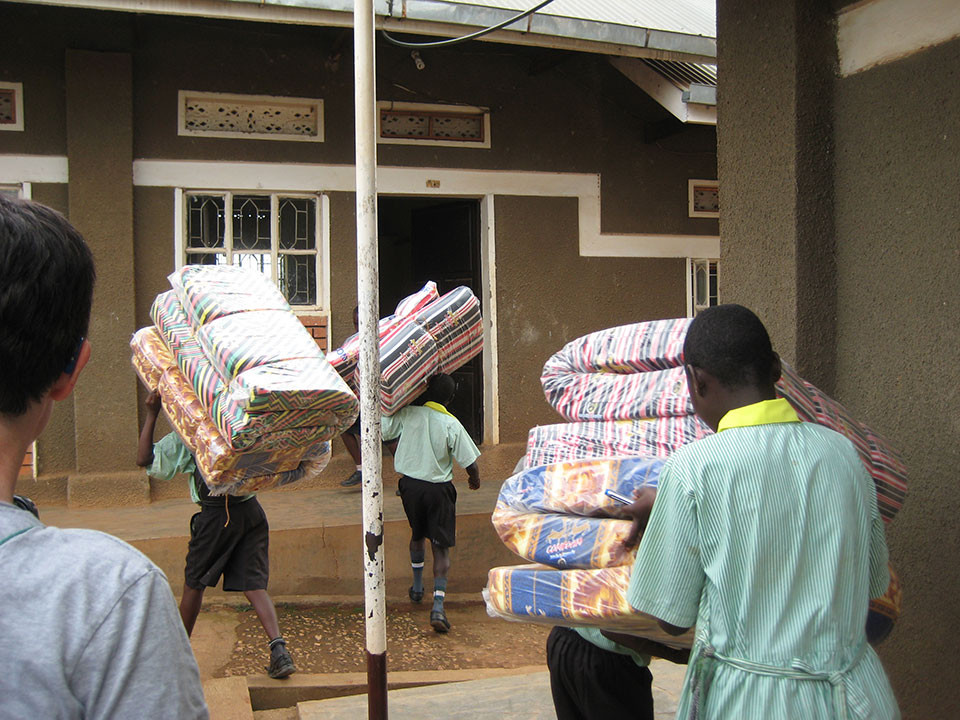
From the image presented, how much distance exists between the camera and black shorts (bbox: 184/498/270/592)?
4.23 m

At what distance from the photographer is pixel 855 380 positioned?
309 cm

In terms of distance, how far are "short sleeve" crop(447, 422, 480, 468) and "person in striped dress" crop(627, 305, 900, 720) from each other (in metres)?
3.82

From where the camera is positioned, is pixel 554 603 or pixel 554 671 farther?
pixel 554 671

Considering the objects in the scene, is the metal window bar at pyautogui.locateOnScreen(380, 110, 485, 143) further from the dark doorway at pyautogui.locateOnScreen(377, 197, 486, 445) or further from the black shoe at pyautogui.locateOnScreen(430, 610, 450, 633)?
the black shoe at pyautogui.locateOnScreen(430, 610, 450, 633)

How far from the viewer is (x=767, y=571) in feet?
5.43

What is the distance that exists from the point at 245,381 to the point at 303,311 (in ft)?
13.9

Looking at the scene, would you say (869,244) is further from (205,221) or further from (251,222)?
(205,221)

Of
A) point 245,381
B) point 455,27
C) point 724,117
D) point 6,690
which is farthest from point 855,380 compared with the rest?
point 455,27

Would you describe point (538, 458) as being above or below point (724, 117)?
below

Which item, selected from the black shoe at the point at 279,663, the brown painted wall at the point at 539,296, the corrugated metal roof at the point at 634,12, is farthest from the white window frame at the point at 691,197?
the black shoe at the point at 279,663

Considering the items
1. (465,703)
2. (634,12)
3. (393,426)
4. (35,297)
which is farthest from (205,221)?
(35,297)

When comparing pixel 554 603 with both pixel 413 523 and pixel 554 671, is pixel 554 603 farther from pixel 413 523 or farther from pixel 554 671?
pixel 413 523

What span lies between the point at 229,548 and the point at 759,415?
10.5 feet

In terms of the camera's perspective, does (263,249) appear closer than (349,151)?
Yes
